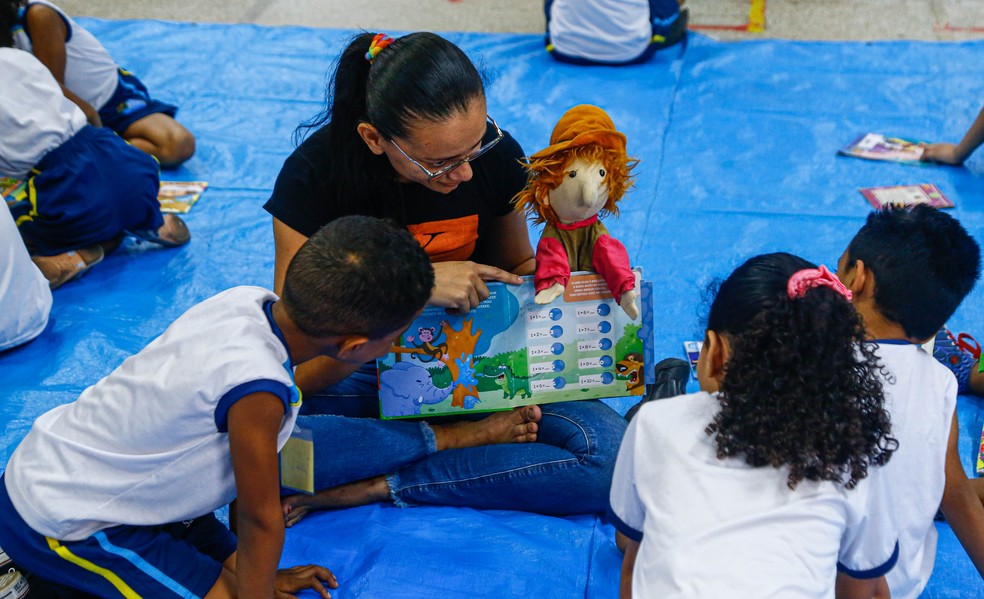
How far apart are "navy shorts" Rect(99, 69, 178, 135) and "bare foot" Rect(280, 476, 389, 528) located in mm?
2010

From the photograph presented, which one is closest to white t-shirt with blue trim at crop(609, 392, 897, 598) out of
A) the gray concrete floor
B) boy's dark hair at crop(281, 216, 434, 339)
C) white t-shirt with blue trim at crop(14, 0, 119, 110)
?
boy's dark hair at crop(281, 216, 434, 339)

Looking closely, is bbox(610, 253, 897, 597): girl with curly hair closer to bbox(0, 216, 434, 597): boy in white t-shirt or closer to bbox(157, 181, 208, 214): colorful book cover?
bbox(0, 216, 434, 597): boy in white t-shirt

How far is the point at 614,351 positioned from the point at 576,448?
0.22 metres

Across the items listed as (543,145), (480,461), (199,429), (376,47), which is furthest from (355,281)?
(543,145)

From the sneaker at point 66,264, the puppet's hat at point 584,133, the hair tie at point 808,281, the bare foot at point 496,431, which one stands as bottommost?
the sneaker at point 66,264

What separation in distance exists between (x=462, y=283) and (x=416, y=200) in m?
0.23

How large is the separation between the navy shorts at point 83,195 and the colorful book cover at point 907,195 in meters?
2.37

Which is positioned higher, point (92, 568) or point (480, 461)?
point (92, 568)

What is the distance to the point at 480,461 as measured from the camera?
1.85 metres

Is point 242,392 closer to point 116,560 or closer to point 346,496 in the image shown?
point 116,560

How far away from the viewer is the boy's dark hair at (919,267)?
5.12ft

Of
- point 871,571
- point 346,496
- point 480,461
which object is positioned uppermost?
point 871,571

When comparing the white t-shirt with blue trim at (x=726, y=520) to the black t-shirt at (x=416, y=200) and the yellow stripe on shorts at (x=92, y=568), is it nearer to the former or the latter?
the black t-shirt at (x=416, y=200)

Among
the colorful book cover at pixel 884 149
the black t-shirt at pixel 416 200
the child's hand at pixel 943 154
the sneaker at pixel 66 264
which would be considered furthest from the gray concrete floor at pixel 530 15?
the black t-shirt at pixel 416 200
